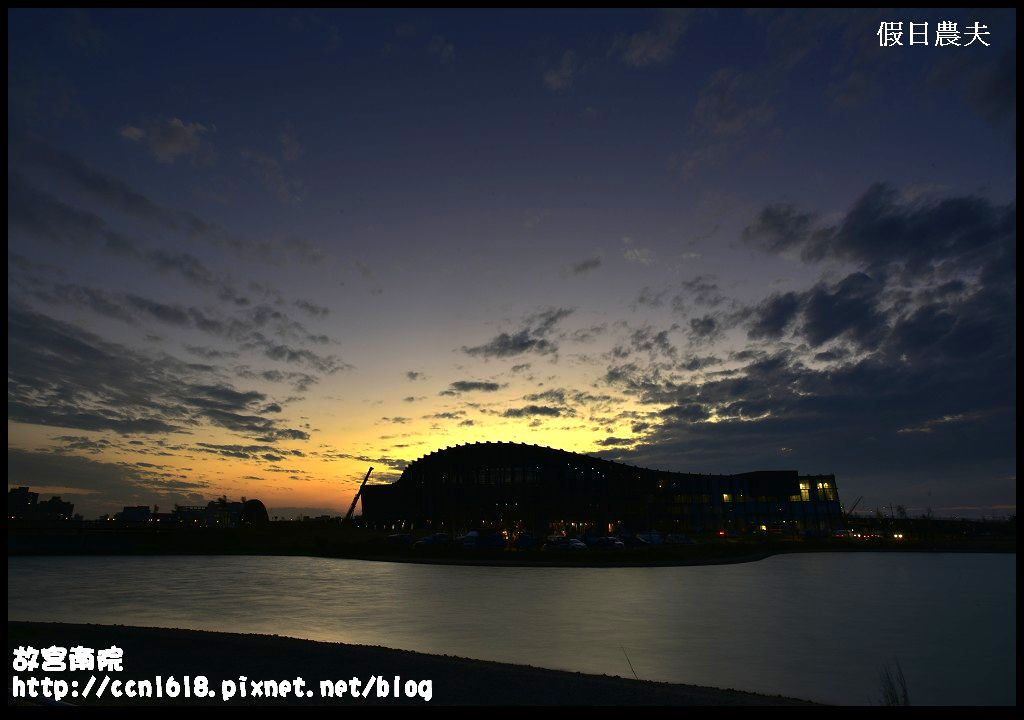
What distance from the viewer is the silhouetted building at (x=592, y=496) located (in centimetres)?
13312

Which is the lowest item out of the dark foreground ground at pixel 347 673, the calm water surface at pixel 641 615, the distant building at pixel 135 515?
the distant building at pixel 135 515

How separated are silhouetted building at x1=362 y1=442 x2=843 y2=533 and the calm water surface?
77273 mm

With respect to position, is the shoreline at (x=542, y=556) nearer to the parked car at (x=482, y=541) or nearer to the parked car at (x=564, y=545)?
the parked car at (x=482, y=541)

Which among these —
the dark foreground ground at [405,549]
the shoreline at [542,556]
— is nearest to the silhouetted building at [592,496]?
the dark foreground ground at [405,549]

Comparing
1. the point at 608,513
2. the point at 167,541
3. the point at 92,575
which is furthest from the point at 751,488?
the point at 92,575

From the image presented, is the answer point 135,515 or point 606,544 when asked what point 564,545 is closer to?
point 606,544

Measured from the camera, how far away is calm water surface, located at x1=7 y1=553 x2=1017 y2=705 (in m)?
21.0

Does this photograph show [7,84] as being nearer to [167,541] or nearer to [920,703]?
[920,703]

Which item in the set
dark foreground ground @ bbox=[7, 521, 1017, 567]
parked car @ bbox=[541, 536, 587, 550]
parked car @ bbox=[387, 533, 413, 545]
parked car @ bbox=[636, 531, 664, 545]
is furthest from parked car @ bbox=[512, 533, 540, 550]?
parked car @ bbox=[636, 531, 664, 545]

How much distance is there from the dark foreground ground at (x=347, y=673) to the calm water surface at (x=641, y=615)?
133 inches

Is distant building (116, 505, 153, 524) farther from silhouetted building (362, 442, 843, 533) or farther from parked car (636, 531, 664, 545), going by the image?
parked car (636, 531, 664, 545)

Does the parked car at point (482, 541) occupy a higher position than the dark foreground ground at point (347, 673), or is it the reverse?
the dark foreground ground at point (347, 673)

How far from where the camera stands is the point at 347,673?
56.2 ft

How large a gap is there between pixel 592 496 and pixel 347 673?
119707 millimetres
